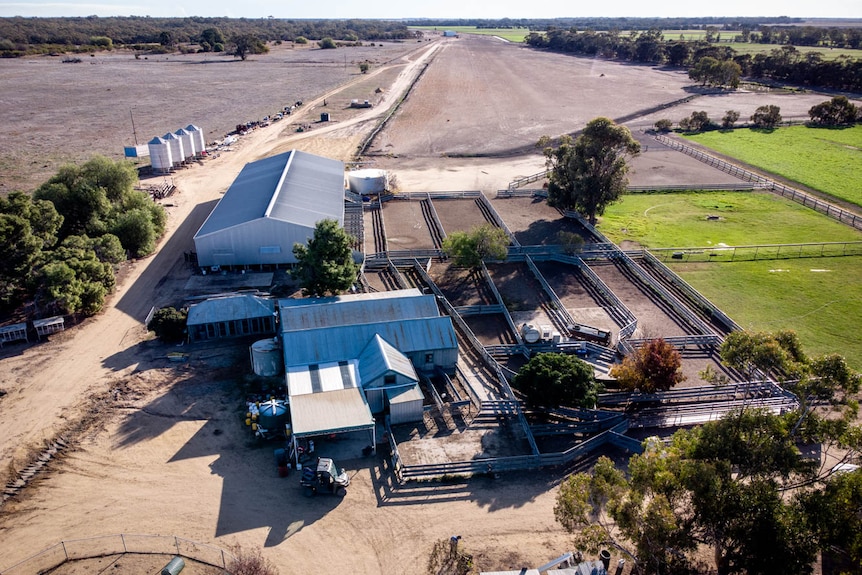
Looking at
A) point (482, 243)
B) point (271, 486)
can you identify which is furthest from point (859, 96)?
point (271, 486)

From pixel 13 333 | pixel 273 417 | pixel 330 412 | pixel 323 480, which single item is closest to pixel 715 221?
pixel 330 412

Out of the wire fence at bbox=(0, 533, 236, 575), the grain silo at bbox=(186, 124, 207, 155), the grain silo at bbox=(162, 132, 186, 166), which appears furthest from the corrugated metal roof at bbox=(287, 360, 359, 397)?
the grain silo at bbox=(186, 124, 207, 155)

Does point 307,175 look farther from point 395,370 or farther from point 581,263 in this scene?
point 395,370

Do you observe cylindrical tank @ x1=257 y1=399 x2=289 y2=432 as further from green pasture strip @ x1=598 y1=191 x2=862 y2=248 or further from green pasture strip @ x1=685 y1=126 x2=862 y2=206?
green pasture strip @ x1=685 y1=126 x2=862 y2=206

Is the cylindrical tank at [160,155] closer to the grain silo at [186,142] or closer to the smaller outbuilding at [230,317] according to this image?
the grain silo at [186,142]

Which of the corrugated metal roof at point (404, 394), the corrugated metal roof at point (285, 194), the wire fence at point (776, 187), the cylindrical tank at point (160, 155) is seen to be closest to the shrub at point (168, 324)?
the corrugated metal roof at point (285, 194)

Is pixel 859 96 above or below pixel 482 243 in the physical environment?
above
